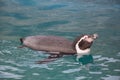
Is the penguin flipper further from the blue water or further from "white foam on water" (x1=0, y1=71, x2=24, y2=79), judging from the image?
"white foam on water" (x1=0, y1=71, x2=24, y2=79)

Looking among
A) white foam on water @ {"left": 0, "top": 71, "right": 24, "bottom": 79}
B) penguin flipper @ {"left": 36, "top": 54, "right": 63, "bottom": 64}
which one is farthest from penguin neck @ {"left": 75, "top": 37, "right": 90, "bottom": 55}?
white foam on water @ {"left": 0, "top": 71, "right": 24, "bottom": 79}

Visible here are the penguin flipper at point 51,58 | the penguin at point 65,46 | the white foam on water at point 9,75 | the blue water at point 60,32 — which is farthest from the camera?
the penguin at point 65,46

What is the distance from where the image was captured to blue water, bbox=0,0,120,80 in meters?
3.30

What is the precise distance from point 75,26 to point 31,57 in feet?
3.85

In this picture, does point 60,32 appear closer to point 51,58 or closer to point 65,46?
point 65,46

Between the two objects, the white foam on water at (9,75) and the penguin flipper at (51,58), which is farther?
the penguin flipper at (51,58)

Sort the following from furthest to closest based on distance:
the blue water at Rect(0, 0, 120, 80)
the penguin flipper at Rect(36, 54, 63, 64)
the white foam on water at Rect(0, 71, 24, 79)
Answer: the penguin flipper at Rect(36, 54, 63, 64)
the blue water at Rect(0, 0, 120, 80)
the white foam on water at Rect(0, 71, 24, 79)

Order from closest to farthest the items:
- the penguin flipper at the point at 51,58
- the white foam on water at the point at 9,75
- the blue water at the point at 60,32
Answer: the white foam on water at the point at 9,75 < the blue water at the point at 60,32 < the penguin flipper at the point at 51,58

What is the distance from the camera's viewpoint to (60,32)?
448cm

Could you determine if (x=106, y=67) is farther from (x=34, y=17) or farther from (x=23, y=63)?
(x=34, y=17)

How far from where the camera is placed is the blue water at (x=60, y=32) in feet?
10.8

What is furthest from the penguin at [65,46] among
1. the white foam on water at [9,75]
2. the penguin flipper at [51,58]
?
the white foam on water at [9,75]

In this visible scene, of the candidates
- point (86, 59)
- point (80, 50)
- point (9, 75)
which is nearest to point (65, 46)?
point (80, 50)

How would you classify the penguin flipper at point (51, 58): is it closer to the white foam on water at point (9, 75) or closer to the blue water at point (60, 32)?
the blue water at point (60, 32)
